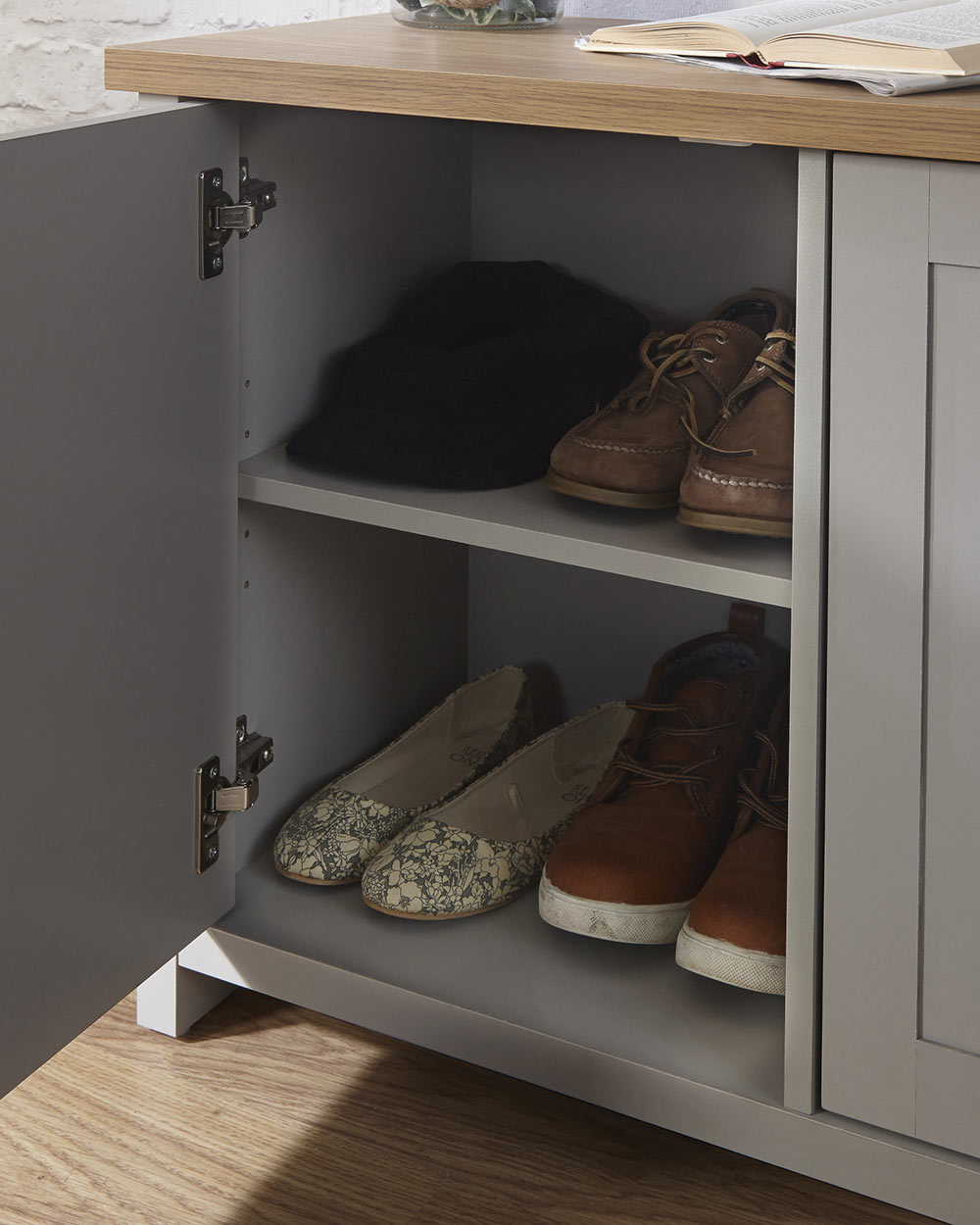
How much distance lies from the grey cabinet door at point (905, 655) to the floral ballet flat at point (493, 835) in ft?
0.94

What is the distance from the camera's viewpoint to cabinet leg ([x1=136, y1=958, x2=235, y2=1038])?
0.97 meters

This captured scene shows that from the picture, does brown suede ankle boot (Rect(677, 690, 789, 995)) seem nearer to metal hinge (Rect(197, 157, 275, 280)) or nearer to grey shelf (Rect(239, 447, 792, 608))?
grey shelf (Rect(239, 447, 792, 608))

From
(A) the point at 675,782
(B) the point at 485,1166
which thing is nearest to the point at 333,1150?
(B) the point at 485,1166

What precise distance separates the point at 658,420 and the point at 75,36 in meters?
0.82

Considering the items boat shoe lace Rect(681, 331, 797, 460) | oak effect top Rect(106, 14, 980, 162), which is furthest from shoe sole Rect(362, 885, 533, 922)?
oak effect top Rect(106, 14, 980, 162)

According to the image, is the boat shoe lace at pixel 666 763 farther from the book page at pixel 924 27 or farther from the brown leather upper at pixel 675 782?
the book page at pixel 924 27

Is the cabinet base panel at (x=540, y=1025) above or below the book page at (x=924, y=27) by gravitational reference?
below

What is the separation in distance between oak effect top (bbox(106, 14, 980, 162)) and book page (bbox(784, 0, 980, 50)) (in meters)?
0.03

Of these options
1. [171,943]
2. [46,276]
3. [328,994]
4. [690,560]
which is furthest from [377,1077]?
[46,276]

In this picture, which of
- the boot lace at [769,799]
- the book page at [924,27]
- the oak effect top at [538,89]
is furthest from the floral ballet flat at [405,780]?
the book page at [924,27]

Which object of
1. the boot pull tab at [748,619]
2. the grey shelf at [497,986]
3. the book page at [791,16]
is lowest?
the grey shelf at [497,986]

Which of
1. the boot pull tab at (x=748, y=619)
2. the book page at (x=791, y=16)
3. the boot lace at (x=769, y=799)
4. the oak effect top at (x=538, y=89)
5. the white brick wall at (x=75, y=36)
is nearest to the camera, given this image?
the oak effect top at (x=538, y=89)

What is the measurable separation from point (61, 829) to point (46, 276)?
0.30 metres

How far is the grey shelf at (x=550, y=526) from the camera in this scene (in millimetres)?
751
